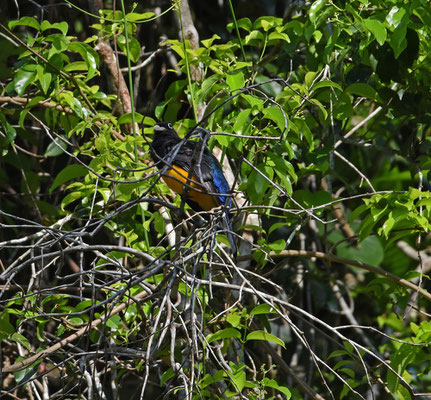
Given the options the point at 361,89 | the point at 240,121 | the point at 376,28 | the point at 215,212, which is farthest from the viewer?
the point at 361,89

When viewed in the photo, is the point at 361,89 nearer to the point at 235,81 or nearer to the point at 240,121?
the point at 235,81

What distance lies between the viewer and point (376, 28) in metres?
2.79

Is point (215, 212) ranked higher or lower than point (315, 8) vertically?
lower

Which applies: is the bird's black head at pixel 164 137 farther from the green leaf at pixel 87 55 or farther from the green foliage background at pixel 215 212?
the green leaf at pixel 87 55

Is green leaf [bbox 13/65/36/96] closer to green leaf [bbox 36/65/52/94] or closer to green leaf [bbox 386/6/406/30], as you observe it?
green leaf [bbox 36/65/52/94]

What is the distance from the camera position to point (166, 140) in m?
3.45

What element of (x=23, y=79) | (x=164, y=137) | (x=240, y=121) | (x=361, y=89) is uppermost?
(x=23, y=79)

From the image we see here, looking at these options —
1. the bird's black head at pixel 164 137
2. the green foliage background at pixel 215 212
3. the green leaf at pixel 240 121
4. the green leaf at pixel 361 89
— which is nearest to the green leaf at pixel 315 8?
the green foliage background at pixel 215 212

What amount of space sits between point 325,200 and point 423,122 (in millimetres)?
662

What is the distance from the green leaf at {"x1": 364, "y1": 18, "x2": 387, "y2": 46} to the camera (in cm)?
278

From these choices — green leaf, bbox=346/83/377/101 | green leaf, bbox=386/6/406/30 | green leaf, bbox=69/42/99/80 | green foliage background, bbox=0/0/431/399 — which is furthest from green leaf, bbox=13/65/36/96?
green leaf, bbox=386/6/406/30

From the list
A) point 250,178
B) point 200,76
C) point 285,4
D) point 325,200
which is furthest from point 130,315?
point 285,4

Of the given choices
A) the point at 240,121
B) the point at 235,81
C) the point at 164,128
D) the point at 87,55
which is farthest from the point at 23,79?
the point at 240,121

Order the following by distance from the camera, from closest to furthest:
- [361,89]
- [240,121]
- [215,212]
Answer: [215,212], [240,121], [361,89]
